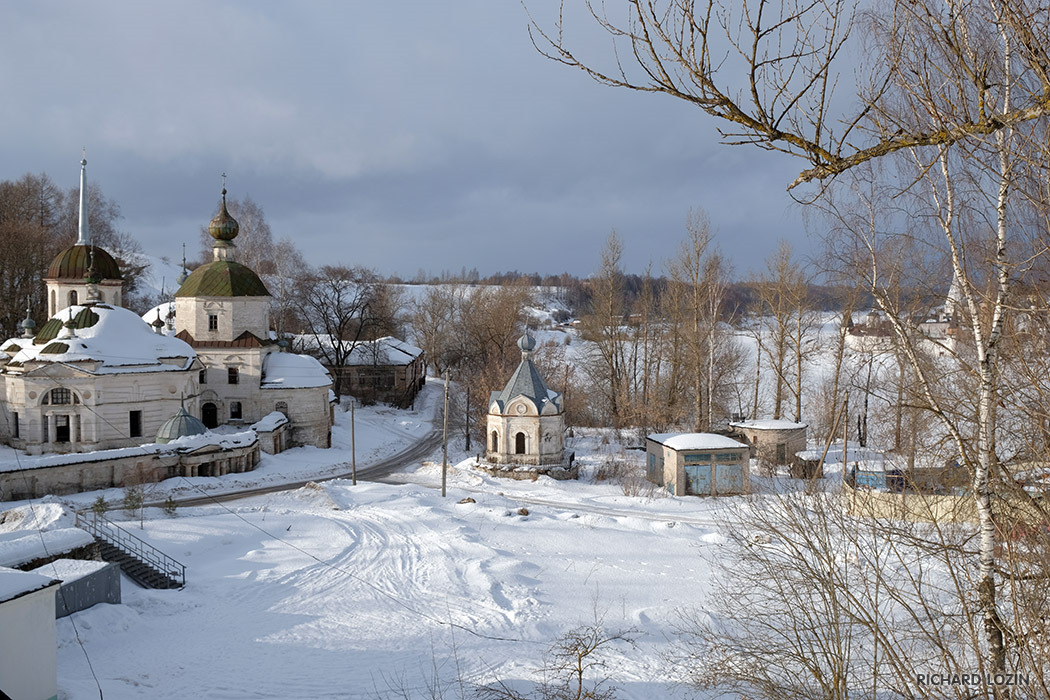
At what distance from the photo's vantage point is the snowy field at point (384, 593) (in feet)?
40.5

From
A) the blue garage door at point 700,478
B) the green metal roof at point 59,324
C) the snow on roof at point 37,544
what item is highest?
the green metal roof at point 59,324

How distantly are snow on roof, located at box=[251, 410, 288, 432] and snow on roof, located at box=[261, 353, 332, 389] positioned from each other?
5.13 ft

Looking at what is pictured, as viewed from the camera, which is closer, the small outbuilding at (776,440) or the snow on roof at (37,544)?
the snow on roof at (37,544)

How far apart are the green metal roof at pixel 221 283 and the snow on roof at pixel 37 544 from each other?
20660 mm

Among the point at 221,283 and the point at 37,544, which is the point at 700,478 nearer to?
the point at 37,544

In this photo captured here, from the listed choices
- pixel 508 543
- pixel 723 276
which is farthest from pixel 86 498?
pixel 723 276

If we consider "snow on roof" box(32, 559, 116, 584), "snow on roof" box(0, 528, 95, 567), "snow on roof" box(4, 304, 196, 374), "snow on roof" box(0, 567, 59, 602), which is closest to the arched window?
"snow on roof" box(4, 304, 196, 374)

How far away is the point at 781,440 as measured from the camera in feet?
105

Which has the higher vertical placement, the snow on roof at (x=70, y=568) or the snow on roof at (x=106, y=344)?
the snow on roof at (x=106, y=344)

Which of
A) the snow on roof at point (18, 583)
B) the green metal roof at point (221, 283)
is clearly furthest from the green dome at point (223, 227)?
the snow on roof at point (18, 583)

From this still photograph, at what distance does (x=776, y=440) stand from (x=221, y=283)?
88.8 ft

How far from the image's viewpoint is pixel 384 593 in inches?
654

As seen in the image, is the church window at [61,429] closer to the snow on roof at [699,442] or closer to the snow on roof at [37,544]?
the snow on roof at [37,544]

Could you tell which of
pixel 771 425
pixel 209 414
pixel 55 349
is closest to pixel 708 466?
pixel 771 425
